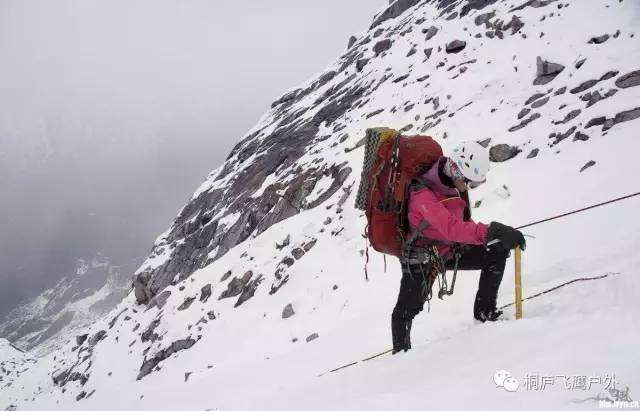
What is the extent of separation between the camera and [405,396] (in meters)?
3.75

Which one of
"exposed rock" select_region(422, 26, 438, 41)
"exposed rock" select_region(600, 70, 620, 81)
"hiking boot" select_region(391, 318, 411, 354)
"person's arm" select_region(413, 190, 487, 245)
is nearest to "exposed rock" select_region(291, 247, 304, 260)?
"exposed rock" select_region(600, 70, 620, 81)

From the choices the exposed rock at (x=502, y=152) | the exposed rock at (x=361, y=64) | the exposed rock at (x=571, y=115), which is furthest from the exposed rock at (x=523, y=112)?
the exposed rock at (x=361, y=64)

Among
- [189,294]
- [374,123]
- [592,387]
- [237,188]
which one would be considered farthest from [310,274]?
[237,188]

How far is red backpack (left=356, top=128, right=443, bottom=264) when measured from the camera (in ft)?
15.3

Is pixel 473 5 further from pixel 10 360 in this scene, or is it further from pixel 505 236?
pixel 10 360

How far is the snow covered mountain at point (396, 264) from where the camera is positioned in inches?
156

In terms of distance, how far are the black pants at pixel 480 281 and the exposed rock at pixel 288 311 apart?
1002 centimetres

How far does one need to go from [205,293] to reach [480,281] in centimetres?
1869

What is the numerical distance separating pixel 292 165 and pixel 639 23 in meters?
18.6

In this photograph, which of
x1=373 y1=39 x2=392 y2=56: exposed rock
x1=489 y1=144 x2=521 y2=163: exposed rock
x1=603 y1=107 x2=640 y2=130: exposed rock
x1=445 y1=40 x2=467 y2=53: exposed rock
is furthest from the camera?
x1=373 y1=39 x2=392 y2=56: exposed rock

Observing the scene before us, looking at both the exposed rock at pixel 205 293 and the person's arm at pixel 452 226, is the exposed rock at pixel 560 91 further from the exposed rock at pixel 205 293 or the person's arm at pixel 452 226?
the exposed rock at pixel 205 293

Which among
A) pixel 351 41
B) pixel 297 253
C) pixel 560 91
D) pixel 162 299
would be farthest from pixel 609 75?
pixel 351 41

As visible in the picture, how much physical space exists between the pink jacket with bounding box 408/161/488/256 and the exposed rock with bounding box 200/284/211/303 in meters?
18.4

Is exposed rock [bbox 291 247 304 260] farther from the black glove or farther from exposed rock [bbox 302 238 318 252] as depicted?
the black glove
